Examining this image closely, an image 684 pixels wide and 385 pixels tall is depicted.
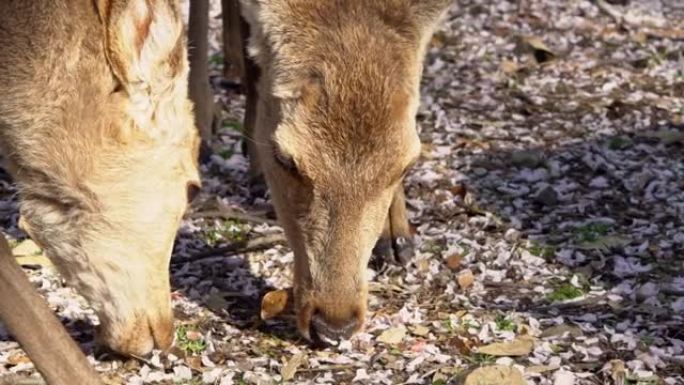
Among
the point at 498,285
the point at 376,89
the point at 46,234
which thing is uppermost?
the point at 376,89

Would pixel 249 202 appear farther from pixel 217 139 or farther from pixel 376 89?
pixel 376 89

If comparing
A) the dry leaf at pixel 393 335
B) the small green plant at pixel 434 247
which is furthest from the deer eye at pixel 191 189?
the small green plant at pixel 434 247

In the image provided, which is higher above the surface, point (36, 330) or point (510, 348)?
point (36, 330)

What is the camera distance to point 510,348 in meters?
5.96

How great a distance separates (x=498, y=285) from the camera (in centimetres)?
675

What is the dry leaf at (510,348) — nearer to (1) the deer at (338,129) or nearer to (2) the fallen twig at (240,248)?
(1) the deer at (338,129)

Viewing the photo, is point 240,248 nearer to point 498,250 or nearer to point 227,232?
point 227,232

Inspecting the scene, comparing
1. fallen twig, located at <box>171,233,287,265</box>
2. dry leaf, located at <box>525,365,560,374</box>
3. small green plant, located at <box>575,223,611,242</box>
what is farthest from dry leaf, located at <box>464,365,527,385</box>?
small green plant, located at <box>575,223,611,242</box>

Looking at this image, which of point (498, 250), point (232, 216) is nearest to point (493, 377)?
point (498, 250)

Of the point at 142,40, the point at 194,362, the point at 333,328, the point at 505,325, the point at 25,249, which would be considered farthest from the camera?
the point at 25,249

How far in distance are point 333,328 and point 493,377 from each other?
67 centimetres

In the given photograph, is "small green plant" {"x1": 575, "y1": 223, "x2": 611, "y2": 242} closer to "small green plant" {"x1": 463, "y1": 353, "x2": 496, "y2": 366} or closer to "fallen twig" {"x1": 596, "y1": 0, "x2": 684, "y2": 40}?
"small green plant" {"x1": 463, "y1": 353, "x2": 496, "y2": 366}

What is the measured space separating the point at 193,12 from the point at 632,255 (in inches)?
112

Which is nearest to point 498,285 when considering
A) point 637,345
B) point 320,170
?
point 637,345
